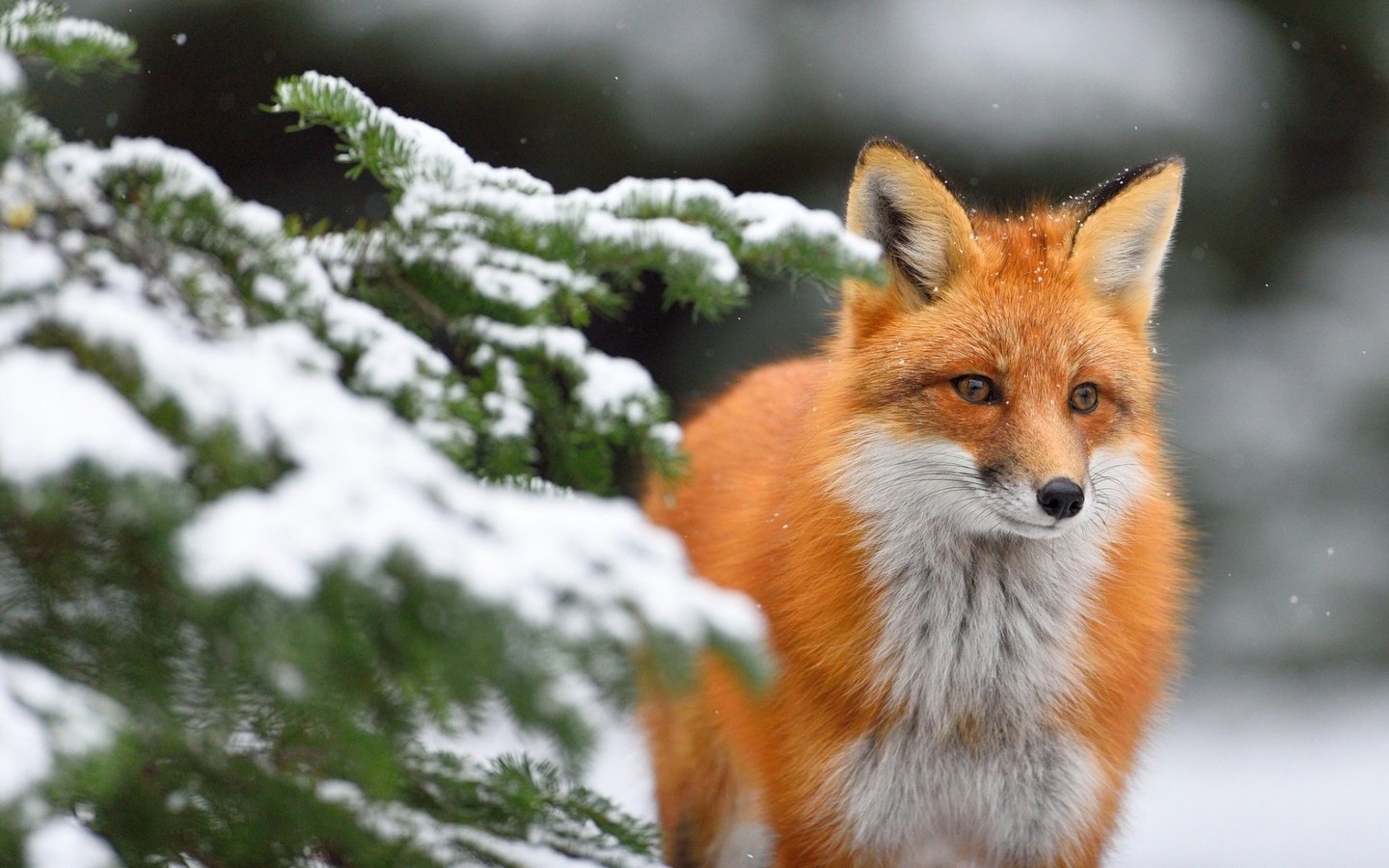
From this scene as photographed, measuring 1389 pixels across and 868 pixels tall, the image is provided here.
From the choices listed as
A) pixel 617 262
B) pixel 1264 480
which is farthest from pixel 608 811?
pixel 1264 480

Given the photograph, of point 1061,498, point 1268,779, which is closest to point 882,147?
point 1061,498

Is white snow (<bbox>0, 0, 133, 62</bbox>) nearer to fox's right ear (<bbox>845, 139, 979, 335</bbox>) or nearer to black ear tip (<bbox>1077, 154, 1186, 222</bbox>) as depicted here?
fox's right ear (<bbox>845, 139, 979, 335</bbox>)

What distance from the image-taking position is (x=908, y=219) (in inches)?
106

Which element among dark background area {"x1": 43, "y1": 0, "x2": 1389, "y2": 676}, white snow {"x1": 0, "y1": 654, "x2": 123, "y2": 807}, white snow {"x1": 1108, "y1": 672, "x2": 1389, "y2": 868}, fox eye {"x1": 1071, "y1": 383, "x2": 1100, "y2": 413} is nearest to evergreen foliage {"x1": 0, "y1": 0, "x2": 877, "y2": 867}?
white snow {"x1": 0, "y1": 654, "x2": 123, "y2": 807}

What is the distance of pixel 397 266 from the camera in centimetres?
155

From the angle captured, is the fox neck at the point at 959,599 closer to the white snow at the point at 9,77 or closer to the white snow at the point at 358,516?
the white snow at the point at 358,516

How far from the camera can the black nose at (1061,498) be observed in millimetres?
2254

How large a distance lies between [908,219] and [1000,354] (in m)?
0.39

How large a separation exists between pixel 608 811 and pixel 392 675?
0.62 metres

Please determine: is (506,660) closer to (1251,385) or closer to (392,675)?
(392,675)

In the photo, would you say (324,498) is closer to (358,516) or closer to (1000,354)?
(358,516)

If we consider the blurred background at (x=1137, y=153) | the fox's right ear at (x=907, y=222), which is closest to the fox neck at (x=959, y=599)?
the fox's right ear at (x=907, y=222)

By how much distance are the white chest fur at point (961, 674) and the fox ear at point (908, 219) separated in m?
0.38

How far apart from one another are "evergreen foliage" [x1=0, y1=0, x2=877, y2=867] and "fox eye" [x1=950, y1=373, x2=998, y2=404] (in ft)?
3.32
